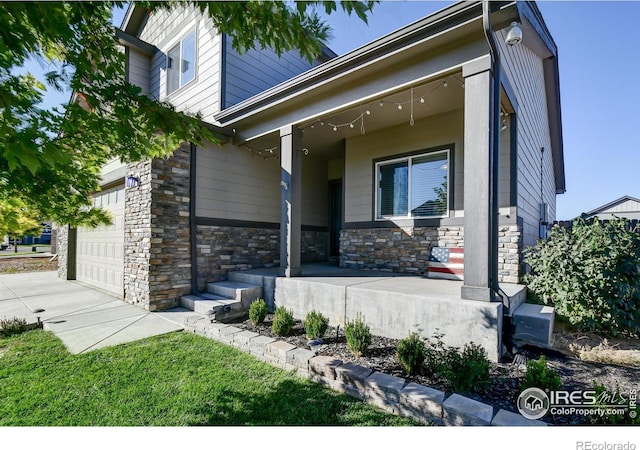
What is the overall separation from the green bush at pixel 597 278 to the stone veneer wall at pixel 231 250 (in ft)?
18.2

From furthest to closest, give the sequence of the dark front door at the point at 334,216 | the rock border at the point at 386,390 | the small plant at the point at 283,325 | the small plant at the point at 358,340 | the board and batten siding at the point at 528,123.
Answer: the dark front door at the point at 334,216
the board and batten siding at the point at 528,123
the small plant at the point at 283,325
the small plant at the point at 358,340
the rock border at the point at 386,390

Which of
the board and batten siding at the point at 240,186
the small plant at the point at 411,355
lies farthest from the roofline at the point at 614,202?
the small plant at the point at 411,355

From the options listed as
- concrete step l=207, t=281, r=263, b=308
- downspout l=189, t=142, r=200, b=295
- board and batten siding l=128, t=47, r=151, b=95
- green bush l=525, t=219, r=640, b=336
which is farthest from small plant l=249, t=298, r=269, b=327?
board and batten siding l=128, t=47, r=151, b=95

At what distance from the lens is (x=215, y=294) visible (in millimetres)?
5996

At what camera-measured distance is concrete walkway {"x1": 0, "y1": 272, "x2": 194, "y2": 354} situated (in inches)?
166

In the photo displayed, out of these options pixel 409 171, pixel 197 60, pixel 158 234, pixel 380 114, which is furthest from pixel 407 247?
pixel 197 60

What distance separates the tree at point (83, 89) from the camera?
1.90 metres

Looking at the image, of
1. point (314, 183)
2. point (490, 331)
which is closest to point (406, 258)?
point (490, 331)

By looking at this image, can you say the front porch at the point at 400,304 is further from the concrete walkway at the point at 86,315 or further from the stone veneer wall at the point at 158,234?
the concrete walkway at the point at 86,315

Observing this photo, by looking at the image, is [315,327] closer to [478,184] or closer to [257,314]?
[257,314]

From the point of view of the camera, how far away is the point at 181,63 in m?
8.16

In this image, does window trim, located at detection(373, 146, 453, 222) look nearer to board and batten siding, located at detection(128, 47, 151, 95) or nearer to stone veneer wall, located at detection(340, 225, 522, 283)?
stone veneer wall, located at detection(340, 225, 522, 283)

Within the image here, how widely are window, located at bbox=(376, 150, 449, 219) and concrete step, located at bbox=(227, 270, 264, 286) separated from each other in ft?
9.64

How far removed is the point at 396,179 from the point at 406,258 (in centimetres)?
173
